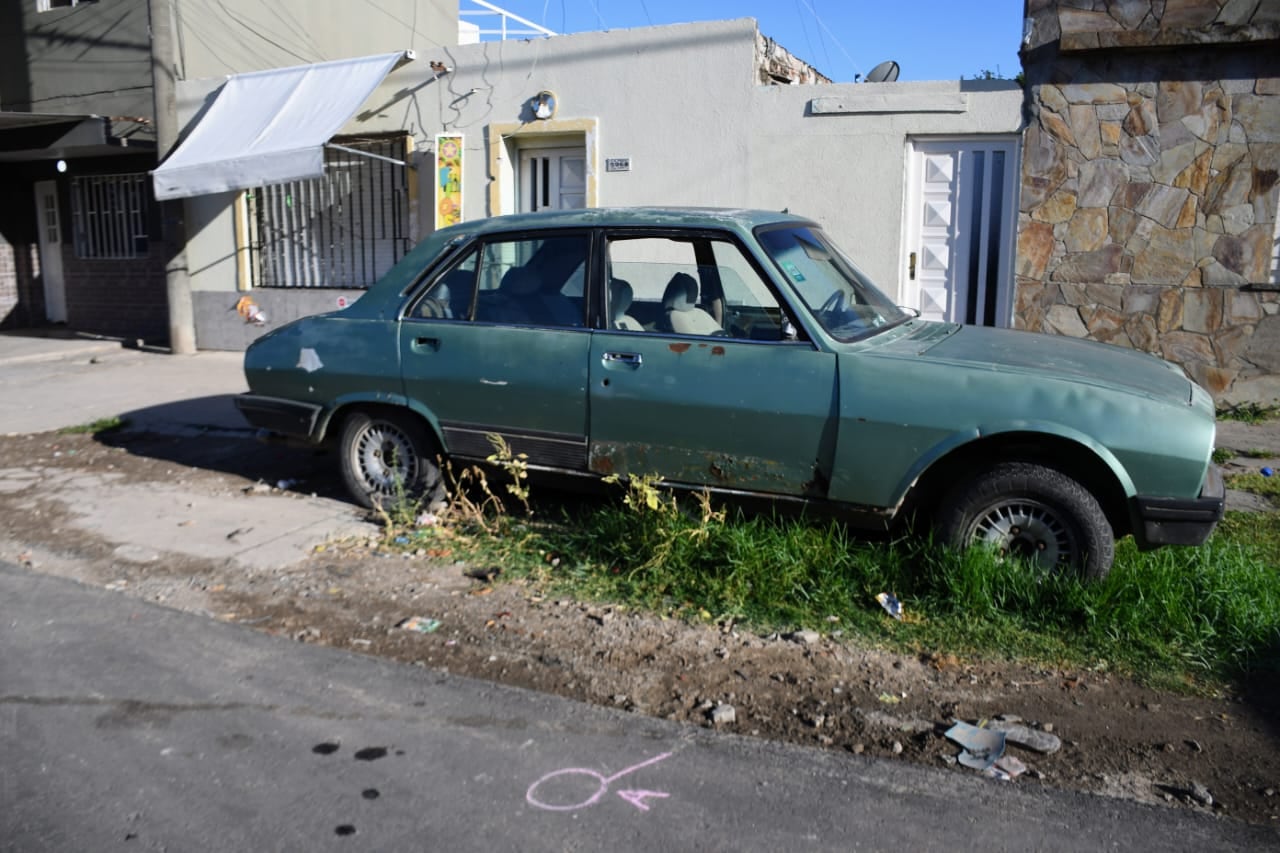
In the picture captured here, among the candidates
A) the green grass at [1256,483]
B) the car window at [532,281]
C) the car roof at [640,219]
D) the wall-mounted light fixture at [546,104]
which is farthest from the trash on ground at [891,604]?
the wall-mounted light fixture at [546,104]

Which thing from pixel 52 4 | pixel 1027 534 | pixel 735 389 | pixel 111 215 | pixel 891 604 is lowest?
pixel 891 604

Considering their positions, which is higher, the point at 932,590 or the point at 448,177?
the point at 448,177

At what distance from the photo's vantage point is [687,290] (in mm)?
5383

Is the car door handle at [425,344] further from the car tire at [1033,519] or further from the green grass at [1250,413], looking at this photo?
the green grass at [1250,413]

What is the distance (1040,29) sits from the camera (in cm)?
918

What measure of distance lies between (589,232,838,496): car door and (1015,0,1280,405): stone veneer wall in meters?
5.16

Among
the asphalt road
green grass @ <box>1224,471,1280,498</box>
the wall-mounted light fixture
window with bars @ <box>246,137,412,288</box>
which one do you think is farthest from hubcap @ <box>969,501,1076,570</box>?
window with bars @ <box>246,137,412,288</box>

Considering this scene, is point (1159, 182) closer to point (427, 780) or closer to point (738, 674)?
point (738, 674)

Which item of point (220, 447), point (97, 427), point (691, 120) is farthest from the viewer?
point (691, 120)

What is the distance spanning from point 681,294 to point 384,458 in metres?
2.03

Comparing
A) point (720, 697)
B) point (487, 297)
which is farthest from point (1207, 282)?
point (720, 697)

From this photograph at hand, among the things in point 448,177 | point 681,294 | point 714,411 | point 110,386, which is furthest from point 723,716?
point 110,386

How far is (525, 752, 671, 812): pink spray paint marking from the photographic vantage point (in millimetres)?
3211

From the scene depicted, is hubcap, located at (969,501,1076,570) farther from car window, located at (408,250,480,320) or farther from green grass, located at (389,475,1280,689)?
car window, located at (408,250,480,320)
